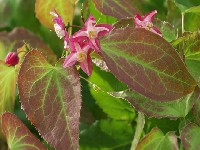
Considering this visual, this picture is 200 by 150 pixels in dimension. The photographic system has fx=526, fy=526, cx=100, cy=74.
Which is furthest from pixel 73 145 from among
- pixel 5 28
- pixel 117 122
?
pixel 5 28

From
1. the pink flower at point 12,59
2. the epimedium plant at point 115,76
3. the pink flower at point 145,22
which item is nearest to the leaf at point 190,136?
the epimedium plant at point 115,76

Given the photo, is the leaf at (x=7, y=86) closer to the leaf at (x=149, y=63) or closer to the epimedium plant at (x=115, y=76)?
the epimedium plant at (x=115, y=76)

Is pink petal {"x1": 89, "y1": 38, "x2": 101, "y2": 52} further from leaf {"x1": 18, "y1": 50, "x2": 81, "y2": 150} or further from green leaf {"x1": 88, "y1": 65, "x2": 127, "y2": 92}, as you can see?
green leaf {"x1": 88, "y1": 65, "x2": 127, "y2": 92}

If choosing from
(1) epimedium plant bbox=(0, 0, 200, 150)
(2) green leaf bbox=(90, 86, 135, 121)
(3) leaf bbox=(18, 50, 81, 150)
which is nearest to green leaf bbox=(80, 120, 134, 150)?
(2) green leaf bbox=(90, 86, 135, 121)

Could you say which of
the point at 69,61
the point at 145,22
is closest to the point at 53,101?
the point at 69,61

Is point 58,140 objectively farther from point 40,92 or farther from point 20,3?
point 20,3

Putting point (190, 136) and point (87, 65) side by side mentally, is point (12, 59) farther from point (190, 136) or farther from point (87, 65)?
point (190, 136)
